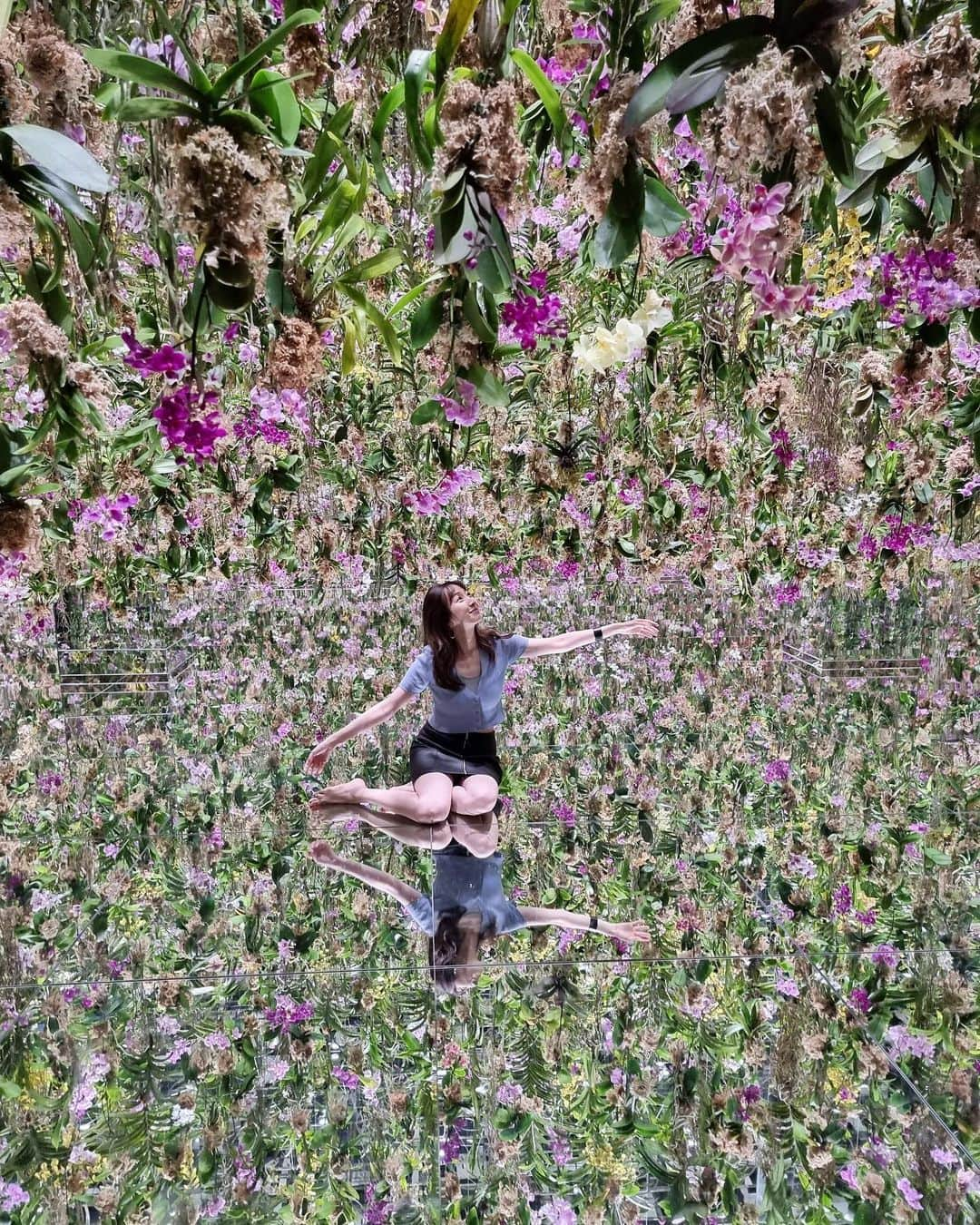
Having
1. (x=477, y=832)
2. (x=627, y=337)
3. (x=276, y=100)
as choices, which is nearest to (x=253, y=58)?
(x=276, y=100)

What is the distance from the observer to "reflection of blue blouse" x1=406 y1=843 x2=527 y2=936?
52.3 inches

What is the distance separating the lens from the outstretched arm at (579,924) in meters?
1.31

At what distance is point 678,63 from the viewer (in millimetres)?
428

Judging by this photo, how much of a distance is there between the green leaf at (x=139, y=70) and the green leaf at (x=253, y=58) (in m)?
0.01

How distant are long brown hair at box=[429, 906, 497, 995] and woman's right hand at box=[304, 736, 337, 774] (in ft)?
3.19

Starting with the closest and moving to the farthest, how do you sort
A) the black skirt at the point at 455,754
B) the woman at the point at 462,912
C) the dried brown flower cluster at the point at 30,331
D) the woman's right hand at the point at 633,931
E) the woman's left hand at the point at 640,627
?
the dried brown flower cluster at the point at 30,331 → the woman at the point at 462,912 → the woman's right hand at the point at 633,931 → the black skirt at the point at 455,754 → the woman's left hand at the point at 640,627

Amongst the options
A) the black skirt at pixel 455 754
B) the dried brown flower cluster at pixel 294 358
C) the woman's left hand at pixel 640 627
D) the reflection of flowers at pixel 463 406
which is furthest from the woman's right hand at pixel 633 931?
the woman's left hand at pixel 640 627

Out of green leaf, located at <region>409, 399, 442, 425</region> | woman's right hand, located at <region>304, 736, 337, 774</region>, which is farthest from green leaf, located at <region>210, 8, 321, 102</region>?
woman's right hand, located at <region>304, 736, 337, 774</region>

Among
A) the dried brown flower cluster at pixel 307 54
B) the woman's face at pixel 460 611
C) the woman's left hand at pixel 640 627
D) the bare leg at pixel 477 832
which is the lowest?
the bare leg at pixel 477 832

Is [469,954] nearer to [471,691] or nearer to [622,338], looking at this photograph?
[622,338]

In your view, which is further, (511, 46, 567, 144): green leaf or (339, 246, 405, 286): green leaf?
(339, 246, 405, 286): green leaf

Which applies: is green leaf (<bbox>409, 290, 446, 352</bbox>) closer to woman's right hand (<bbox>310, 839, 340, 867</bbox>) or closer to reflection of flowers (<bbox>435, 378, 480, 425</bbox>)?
reflection of flowers (<bbox>435, 378, 480, 425</bbox>)

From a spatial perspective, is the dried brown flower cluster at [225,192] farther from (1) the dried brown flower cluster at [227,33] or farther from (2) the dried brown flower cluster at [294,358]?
(1) the dried brown flower cluster at [227,33]

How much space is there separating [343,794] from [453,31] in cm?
191
